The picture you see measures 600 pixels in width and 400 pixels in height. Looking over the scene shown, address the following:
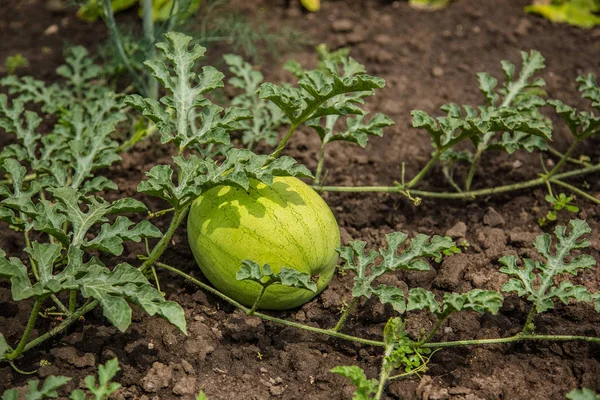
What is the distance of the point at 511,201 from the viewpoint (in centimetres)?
430

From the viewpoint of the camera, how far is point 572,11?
5.78m

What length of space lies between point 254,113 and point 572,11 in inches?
122

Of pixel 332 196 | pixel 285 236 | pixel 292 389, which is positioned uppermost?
pixel 285 236

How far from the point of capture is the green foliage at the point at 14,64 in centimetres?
527

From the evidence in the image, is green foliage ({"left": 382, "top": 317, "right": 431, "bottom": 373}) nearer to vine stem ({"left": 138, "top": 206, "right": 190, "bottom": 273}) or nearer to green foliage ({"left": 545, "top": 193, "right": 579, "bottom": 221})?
vine stem ({"left": 138, "top": 206, "right": 190, "bottom": 273})

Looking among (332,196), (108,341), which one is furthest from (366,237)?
(108,341)

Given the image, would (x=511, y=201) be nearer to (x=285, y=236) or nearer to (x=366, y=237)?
(x=366, y=237)

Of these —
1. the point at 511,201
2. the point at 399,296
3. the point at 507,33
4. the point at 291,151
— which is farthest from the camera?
the point at 507,33

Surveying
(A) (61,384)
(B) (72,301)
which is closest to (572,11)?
(B) (72,301)

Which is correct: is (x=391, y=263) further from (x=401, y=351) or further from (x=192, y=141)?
(x=192, y=141)

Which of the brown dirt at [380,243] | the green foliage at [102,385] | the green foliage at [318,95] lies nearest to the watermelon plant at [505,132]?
the brown dirt at [380,243]

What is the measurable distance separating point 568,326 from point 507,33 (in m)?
2.96

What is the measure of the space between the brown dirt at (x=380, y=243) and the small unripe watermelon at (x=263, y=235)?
24 centimetres

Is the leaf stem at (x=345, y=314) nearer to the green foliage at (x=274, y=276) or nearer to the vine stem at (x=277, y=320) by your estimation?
the vine stem at (x=277, y=320)
